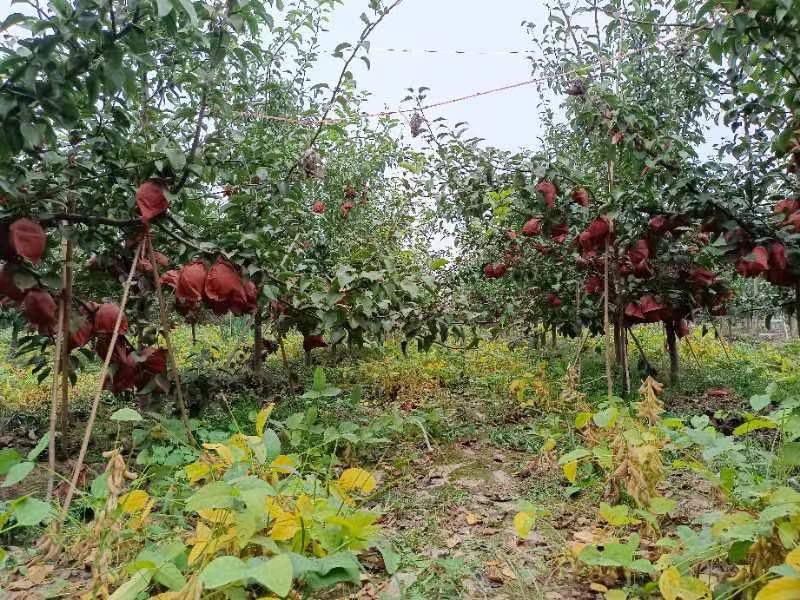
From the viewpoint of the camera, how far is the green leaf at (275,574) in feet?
2.88

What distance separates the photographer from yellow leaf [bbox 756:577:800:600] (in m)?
0.81

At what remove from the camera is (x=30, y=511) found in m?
1.13

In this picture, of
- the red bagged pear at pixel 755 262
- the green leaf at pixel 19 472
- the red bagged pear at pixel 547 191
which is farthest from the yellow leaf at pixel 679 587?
the red bagged pear at pixel 547 191

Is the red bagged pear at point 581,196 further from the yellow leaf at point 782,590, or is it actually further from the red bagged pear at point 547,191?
the yellow leaf at point 782,590

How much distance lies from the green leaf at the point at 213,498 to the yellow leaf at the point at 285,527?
0.33 ft

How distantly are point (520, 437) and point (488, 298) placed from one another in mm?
1836

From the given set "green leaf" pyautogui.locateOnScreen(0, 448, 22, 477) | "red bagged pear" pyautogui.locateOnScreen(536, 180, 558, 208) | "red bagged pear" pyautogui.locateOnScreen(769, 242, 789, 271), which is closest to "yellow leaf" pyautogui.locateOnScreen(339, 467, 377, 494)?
"green leaf" pyautogui.locateOnScreen(0, 448, 22, 477)

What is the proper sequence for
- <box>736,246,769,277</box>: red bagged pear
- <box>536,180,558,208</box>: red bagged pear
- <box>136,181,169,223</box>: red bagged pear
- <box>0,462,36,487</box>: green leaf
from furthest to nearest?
<box>536,180,558,208</box>: red bagged pear
<box>736,246,769,277</box>: red bagged pear
<box>136,181,169,223</box>: red bagged pear
<box>0,462,36,487</box>: green leaf

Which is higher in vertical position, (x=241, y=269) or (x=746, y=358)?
(x=241, y=269)

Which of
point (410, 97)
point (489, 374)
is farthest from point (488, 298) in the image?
point (410, 97)

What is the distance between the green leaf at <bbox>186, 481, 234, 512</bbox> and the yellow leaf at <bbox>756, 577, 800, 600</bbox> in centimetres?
88

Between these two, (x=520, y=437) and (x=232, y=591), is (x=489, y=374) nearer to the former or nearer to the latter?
(x=520, y=437)

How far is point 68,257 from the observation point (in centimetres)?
184

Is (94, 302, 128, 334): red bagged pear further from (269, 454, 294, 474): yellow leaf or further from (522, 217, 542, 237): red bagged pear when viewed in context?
(522, 217, 542, 237): red bagged pear
